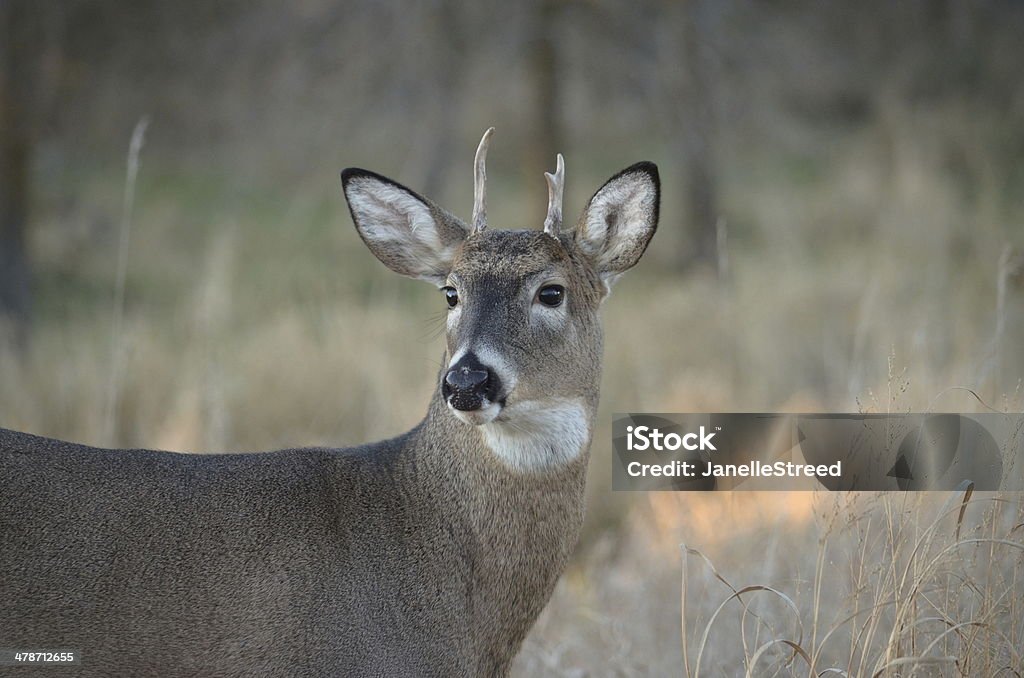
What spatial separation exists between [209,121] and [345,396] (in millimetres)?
15625

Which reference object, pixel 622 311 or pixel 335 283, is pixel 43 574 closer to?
pixel 622 311

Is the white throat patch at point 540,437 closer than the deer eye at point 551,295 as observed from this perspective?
Yes

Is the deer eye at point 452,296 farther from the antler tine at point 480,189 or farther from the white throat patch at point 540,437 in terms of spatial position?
the white throat patch at point 540,437

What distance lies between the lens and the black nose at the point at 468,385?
3.19 meters

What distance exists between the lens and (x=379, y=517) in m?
3.54

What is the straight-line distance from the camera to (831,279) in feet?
37.4

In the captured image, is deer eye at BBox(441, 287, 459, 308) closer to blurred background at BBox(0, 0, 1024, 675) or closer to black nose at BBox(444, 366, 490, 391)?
black nose at BBox(444, 366, 490, 391)

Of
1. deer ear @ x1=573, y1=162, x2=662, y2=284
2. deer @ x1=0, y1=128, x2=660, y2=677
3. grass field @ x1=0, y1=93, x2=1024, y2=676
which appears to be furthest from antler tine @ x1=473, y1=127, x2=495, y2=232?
grass field @ x1=0, y1=93, x2=1024, y2=676

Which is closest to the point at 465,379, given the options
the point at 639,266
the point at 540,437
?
the point at 540,437

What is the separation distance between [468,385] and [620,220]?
102 centimetres

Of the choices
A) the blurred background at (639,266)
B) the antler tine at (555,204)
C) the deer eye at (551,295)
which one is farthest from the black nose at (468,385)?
the blurred background at (639,266)

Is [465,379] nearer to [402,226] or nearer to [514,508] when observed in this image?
[514,508]

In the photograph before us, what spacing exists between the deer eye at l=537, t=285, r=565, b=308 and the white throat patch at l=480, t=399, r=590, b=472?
0.99 feet

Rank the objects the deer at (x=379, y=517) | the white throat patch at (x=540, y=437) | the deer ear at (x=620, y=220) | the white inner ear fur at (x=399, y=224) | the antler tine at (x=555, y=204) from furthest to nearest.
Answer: the white inner ear fur at (x=399, y=224), the deer ear at (x=620, y=220), the antler tine at (x=555, y=204), the white throat patch at (x=540, y=437), the deer at (x=379, y=517)
